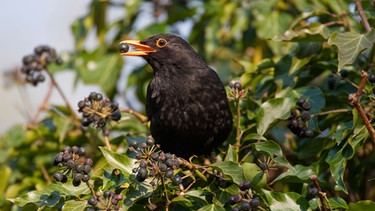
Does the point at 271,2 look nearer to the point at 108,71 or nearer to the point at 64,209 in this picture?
the point at 108,71

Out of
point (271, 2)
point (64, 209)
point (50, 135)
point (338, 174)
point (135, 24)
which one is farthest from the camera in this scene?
point (135, 24)

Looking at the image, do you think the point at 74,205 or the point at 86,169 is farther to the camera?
the point at 74,205

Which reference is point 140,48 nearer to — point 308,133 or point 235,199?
point 308,133

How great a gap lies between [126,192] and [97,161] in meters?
1.30

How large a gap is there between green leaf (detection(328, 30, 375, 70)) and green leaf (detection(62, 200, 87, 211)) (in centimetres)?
151

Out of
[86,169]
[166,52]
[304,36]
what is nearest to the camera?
[86,169]

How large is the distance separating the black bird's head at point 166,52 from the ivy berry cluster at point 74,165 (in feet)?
5.08

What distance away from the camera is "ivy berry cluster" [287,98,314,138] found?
4262 millimetres

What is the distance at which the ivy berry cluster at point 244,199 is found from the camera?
3509 millimetres

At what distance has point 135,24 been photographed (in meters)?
7.02

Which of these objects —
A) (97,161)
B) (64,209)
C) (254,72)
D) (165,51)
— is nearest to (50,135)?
(97,161)

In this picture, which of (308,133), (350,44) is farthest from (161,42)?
(350,44)

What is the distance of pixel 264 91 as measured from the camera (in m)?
5.22

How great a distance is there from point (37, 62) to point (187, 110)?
1416mm
